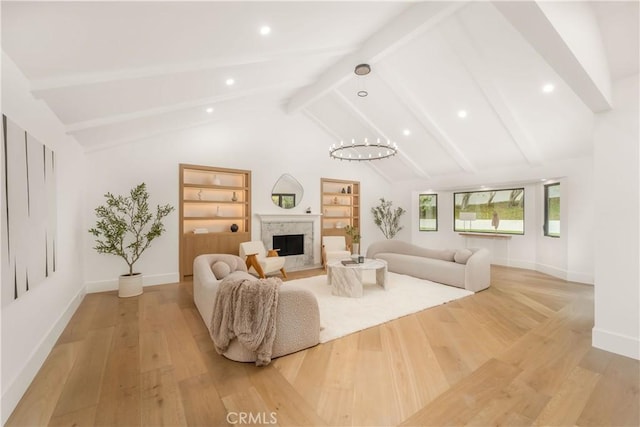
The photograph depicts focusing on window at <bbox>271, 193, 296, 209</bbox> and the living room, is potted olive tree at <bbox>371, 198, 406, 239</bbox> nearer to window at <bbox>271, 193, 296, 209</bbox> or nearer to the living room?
the living room

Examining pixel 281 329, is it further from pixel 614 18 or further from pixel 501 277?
pixel 501 277

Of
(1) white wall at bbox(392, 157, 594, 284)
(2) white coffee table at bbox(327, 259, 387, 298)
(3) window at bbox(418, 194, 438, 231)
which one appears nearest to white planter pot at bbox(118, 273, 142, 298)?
(2) white coffee table at bbox(327, 259, 387, 298)

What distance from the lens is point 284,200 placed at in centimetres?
662

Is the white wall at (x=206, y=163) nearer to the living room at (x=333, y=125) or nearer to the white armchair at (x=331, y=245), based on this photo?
the living room at (x=333, y=125)

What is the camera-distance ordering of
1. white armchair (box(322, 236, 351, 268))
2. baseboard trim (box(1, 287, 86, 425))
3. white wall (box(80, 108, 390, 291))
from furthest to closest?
1. white armchair (box(322, 236, 351, 268))
2. white wall (box(80, 108, 390, 291))
3. baseboard trim (box(1, 287, 86, 425))

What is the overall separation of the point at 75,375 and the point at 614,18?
5098mm

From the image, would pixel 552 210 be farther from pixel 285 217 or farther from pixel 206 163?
pixel 206 163

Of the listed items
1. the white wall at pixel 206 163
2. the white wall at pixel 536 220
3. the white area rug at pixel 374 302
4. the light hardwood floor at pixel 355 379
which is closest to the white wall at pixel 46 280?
the light hardwood floor at pixel 355 379

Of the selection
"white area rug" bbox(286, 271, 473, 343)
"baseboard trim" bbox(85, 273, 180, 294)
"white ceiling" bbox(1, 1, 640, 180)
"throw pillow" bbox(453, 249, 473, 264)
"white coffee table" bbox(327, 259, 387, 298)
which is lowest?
"white area rug" bbox(286, 271, 473, 343)

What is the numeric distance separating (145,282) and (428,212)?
25.2ft

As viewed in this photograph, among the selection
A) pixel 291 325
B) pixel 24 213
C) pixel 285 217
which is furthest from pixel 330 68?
pixel 24 213

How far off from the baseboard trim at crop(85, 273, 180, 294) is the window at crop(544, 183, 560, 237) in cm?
794

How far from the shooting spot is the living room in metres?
2.00

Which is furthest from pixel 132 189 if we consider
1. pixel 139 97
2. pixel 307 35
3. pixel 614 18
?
pixel 614 18
